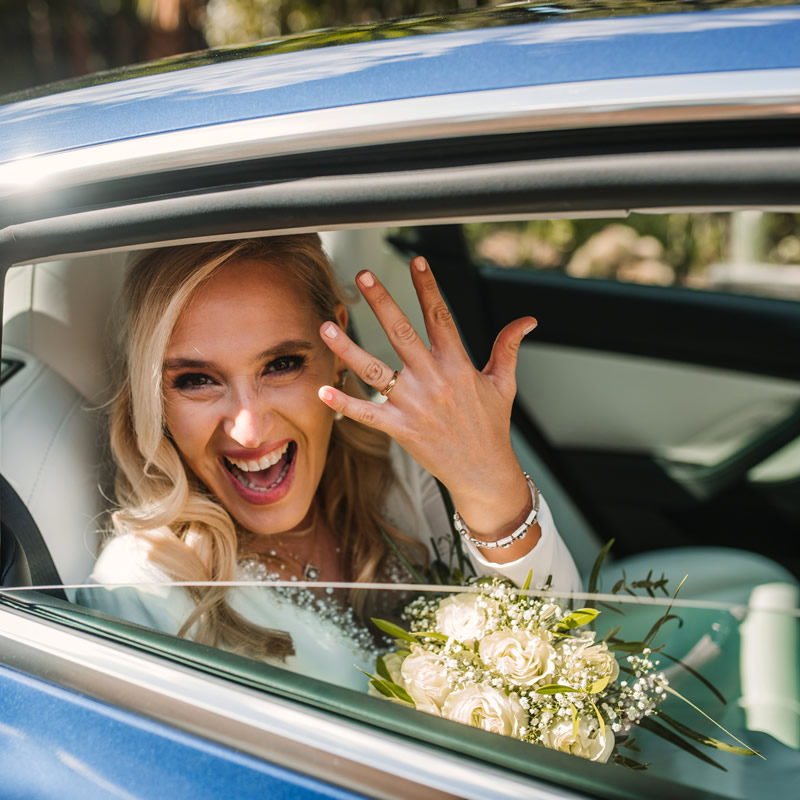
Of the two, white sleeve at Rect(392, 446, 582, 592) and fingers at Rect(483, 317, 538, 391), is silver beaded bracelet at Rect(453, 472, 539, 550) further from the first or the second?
fingers at Rect(483, 317, 538, 391)

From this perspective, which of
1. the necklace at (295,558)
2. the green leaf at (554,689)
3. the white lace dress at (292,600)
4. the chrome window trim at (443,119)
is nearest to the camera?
the chrome window trim at (443,119)

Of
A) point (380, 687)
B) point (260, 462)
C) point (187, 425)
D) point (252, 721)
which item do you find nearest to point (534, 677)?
point (380, 687)

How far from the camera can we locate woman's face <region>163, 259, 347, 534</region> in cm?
143

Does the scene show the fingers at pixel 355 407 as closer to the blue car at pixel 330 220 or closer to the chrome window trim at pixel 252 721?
the blue car at pixel 330 220

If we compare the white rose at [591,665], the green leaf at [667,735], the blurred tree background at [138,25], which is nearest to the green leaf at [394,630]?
the white rose at [591,665]

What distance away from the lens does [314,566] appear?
1664 millimetres

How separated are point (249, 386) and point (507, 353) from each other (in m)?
0.46

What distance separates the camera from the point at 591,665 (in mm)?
1223

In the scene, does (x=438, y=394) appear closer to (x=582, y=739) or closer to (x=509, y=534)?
(x=509, y=534)

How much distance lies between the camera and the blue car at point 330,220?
0.86 m

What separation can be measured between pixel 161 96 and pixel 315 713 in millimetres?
825

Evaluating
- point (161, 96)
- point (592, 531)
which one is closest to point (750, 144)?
point (161, 96)

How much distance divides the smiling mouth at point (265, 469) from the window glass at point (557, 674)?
202mm

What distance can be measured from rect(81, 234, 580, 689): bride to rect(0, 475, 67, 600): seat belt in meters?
0.06
